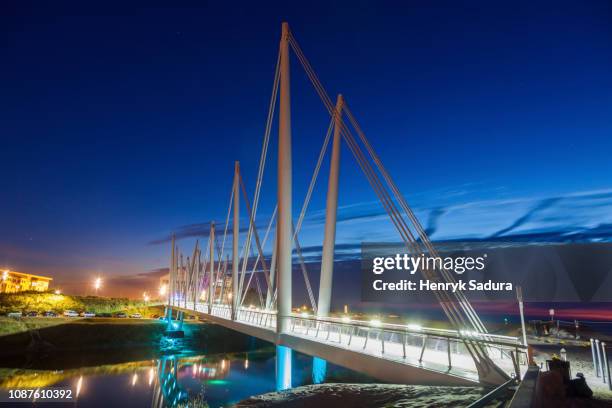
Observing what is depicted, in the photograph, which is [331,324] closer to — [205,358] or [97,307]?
[205,358]

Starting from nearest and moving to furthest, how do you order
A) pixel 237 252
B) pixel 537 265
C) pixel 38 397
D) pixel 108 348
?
pixel 38 397
pixel 237 252
pixel 537 265
pixel 108 348

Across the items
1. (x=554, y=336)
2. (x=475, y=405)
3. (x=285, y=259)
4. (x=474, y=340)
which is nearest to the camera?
(x=475, y=405)

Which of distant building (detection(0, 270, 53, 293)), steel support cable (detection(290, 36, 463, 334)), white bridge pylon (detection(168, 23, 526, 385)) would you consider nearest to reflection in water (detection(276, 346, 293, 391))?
white bridge pylon (detection(168, 23, 526, 385))

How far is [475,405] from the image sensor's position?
3.86 metres

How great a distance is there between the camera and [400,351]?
36.5 feet

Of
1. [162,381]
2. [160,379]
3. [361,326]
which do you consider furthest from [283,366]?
[160,379]

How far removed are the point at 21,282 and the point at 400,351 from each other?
12023cm

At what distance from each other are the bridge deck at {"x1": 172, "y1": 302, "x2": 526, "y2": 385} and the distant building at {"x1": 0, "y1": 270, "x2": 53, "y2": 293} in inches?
3859

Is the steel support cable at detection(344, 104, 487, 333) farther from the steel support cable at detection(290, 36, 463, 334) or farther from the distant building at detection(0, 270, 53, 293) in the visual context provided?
the distant building at detection(0, 270, 53, 293)

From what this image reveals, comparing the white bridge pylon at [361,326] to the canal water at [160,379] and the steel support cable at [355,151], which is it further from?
the canal water at [160,379]

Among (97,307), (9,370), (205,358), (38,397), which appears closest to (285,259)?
(38,397)

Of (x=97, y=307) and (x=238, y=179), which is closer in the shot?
(x=238, y=179)

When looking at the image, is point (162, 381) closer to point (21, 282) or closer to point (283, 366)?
point (283, 366)

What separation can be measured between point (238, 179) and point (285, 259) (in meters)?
19.3
